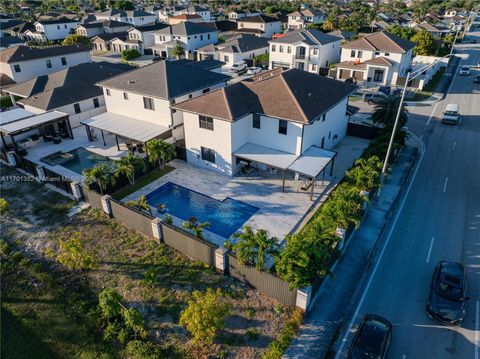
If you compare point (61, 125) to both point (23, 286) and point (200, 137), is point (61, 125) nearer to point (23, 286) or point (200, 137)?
point (200, 137)

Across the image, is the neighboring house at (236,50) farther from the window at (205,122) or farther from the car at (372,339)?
the car at (372,339)

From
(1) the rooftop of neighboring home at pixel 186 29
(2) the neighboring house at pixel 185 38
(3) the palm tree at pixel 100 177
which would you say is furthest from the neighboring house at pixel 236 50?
(3) the palm tree at pixel 100 177

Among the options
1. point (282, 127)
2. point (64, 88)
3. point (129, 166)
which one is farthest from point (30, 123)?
point (282, 127)

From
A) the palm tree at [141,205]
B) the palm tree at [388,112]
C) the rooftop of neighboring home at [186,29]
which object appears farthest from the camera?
the rooftop of neighboring home at [186,29]

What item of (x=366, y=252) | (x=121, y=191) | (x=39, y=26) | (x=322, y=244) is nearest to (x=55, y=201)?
(x=121, y=191)

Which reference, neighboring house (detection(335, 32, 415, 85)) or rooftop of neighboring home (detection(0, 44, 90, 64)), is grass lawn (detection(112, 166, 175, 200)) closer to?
rooftop of neighboring home (detection(0, 44, 90, 64))

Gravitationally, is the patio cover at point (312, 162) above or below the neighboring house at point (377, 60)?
below

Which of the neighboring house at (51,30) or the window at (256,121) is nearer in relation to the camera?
the window at (256,121)
